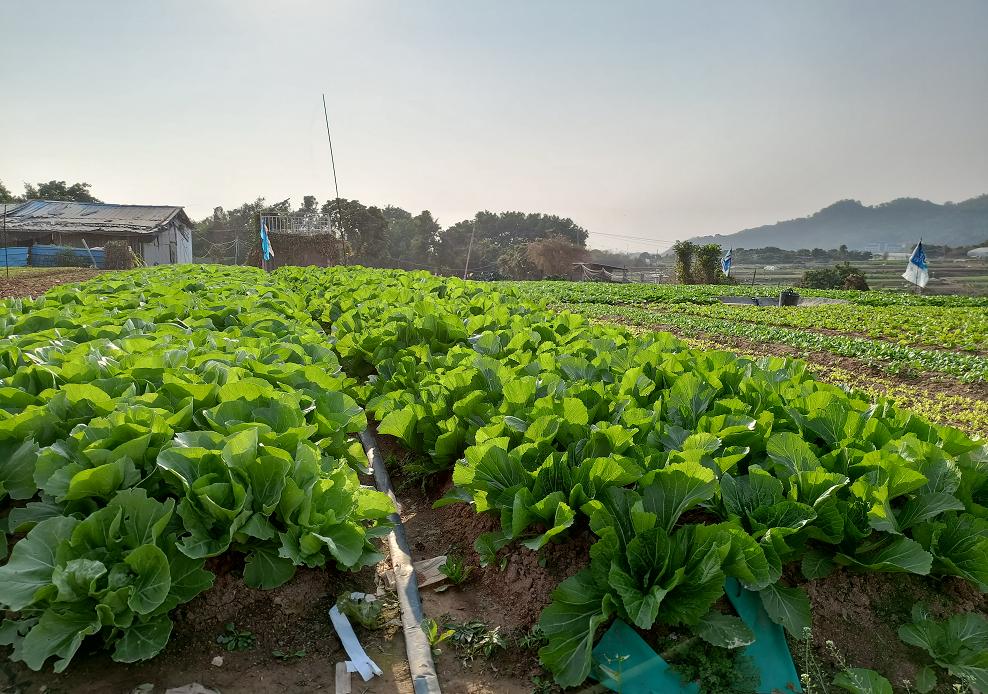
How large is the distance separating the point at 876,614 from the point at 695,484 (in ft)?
2.98

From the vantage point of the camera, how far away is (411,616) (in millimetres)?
2777

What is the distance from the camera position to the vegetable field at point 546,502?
2232mm

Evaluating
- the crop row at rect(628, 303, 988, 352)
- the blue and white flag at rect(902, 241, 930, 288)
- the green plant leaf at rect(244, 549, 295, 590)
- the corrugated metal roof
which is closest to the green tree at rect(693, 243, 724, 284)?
the blue and white flag at rect(902, 241, 930, 288)

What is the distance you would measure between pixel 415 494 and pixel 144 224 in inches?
1550

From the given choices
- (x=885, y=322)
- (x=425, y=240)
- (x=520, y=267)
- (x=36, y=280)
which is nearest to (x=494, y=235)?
(x=425, y=240)

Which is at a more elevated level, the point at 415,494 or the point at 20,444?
the point at 20,444

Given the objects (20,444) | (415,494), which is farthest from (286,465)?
(415,494)

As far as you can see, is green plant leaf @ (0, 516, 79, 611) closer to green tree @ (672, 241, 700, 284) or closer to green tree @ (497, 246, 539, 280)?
green tree @ (672, 241, 700, 284)

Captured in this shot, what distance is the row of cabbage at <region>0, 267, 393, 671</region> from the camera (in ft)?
7.20

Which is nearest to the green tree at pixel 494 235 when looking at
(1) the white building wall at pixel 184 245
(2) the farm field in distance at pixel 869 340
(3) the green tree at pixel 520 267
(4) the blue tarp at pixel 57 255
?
(3) the green tree at pixel 520 267

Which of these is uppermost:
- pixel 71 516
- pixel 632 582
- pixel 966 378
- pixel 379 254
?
pixel 379 254

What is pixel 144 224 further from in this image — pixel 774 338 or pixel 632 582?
pixel 632 582

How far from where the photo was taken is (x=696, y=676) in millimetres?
2168

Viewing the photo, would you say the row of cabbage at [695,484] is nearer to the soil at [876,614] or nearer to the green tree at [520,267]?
the soil at [876,614]
